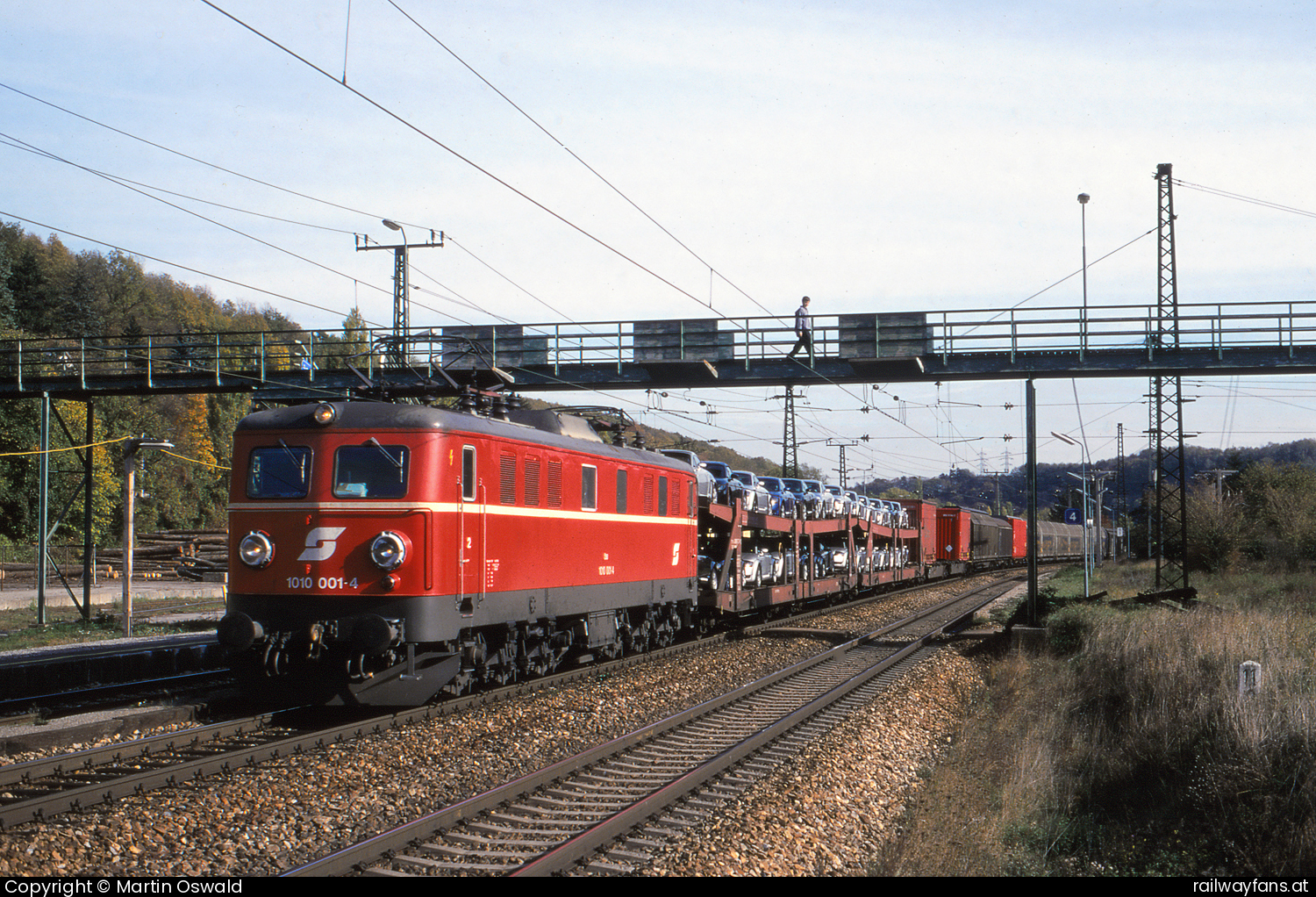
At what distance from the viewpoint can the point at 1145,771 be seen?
10.3 metres

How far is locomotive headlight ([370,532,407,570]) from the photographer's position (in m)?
11.8

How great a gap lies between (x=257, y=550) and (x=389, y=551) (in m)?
1.65

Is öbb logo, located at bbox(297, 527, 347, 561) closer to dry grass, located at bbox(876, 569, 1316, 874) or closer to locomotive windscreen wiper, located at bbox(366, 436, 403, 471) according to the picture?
locomotive windscreen wiper, located at bbox(366, 436, 403, 471)

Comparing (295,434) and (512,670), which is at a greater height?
(295,434)

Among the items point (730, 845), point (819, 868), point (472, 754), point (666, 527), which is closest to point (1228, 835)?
point (819, 868)

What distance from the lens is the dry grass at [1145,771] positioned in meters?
7.91

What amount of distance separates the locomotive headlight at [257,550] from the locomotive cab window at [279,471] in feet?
1.69

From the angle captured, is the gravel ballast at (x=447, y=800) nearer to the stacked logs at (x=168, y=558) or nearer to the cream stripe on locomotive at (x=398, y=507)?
the cream stripe on locomotive at (x=398, y=507)

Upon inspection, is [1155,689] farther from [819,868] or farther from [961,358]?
[961,358]

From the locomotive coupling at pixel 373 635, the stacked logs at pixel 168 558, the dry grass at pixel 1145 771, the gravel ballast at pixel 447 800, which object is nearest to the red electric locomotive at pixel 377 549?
the locomotive coupling at pixel 373 635

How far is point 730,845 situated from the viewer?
25.2ft

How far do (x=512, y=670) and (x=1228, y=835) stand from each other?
9142 millimetres

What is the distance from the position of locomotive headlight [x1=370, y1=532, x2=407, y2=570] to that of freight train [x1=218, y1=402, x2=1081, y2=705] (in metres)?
0.02

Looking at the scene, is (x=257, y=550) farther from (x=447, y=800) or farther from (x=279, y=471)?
(x=447, y=800)
